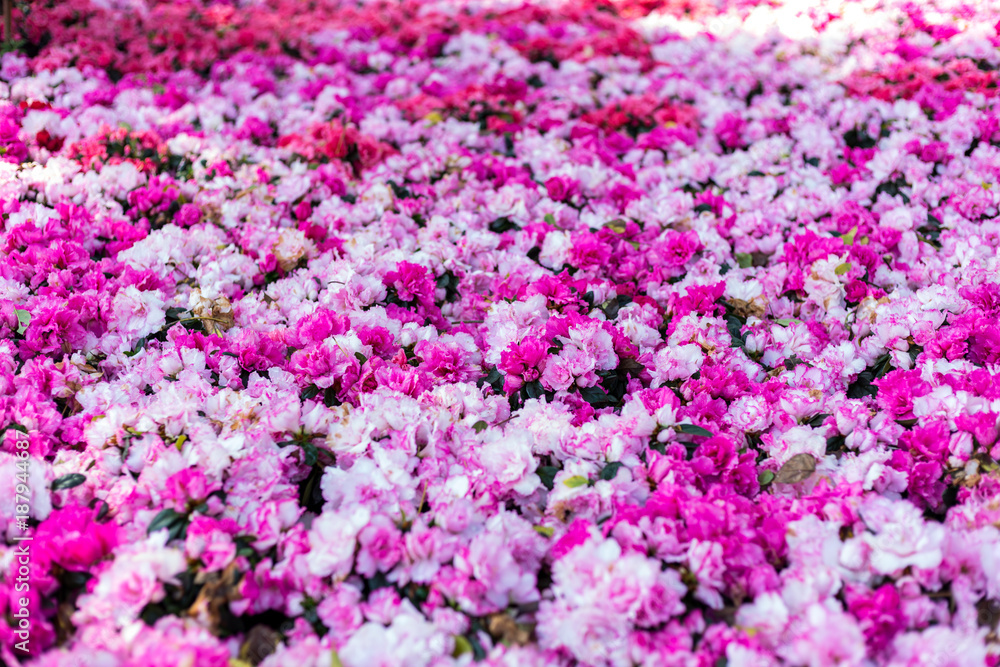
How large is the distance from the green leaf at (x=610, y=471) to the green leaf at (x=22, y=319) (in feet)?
7.29

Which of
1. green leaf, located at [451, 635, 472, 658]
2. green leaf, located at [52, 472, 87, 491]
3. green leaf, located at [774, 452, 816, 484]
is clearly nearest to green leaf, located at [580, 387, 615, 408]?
green leaf, located at [774, 452, 816, 484]

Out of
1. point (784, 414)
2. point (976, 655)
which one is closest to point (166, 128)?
point (784, 414)

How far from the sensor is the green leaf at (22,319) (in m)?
2.70

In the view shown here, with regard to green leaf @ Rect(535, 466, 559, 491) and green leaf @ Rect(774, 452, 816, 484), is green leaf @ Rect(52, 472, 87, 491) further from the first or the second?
green leaf @ Rect(774, 452, 816, 484)

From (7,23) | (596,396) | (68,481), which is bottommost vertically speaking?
(596,396)

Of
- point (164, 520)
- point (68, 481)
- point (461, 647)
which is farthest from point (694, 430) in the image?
point (68, 481)

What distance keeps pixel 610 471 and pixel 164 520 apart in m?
1.24

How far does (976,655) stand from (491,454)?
49.8 inches

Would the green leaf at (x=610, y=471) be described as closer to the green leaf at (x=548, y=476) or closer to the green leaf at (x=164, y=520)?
the green leaf at (x=548, y=476)

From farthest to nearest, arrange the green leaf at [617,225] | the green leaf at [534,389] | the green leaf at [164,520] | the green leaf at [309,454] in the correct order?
1. the green leaf at [617,225]
2. the green leaf at [534,389]
3. the green leaf at [309,454]
4. the green leaf at [164,520]

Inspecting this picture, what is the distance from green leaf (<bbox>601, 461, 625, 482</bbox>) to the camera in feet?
6.91

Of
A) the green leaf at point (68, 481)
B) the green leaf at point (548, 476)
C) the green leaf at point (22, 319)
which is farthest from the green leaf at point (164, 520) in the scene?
the green leaf at point (22, 319)

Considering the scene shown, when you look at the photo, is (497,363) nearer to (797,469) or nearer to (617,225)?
(797,469)

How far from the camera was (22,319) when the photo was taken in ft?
8.91
